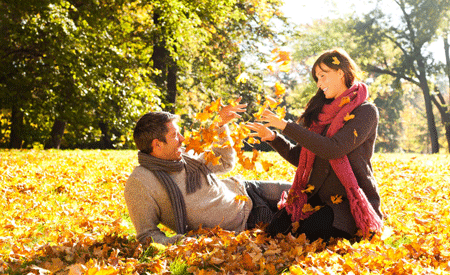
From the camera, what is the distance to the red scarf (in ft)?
9.91

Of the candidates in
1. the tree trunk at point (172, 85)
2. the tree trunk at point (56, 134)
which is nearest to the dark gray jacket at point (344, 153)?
the tree trunk at point (56, 134)

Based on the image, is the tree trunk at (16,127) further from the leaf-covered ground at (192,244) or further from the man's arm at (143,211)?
the man's arm at (143,211)

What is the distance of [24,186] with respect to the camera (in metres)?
5.96

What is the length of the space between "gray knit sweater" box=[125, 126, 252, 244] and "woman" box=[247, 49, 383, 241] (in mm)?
360

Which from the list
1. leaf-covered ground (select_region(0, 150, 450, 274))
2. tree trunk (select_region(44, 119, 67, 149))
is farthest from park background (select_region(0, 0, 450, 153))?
leaf-covered ground (select_region(0, 150, 450, 274))

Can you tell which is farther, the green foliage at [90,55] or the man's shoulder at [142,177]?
the green foliage at [90,55]

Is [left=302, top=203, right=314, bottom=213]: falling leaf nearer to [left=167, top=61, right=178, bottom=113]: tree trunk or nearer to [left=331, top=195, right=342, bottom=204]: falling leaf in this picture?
[left=331, top=195, right=342, bottom=204]: falling leaf

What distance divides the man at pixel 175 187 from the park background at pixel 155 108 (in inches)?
6.9

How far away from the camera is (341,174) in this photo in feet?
10.0

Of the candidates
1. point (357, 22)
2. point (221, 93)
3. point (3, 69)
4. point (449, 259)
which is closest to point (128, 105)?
point (3, 69)

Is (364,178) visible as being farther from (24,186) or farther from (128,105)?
(128,105)

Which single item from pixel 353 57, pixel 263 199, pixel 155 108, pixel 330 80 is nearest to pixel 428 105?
pixel 353 57

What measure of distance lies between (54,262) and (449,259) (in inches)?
104

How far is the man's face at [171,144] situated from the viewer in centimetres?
322
